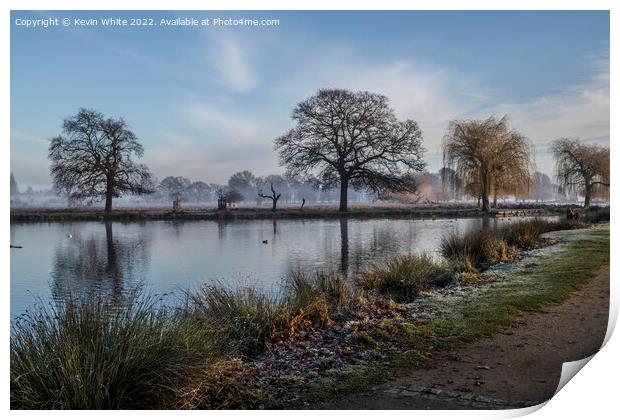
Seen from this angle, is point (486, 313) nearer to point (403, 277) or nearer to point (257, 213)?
point (403, 277)

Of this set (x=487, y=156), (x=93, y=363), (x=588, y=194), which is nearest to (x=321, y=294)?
(x=93, y=363)

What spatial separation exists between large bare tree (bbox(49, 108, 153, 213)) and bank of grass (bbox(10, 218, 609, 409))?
121 centimetres

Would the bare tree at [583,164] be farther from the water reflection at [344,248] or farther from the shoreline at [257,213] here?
the water reflection at [344,248]

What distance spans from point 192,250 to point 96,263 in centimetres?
156

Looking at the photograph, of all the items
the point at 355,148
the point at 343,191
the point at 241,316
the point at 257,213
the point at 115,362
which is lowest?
the point at 241,316

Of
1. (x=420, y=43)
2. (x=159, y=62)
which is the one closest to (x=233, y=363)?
(x=159, y=62)

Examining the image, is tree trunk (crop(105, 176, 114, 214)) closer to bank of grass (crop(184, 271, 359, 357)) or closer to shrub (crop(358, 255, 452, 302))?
bank of grass (crop(184, 271, 359, 357))

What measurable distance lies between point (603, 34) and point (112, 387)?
5356 mm

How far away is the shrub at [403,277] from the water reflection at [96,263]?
3.35 metres

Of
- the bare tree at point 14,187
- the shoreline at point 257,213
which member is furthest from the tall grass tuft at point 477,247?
the bare tree at point 14,187

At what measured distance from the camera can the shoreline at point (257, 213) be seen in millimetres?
4687

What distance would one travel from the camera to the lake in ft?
15.6

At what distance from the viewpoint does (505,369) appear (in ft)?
13.4

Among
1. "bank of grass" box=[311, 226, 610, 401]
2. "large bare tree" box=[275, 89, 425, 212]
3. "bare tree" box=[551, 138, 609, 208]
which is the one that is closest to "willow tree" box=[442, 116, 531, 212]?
"bare tree" box=[551, 138, 609, 208]
